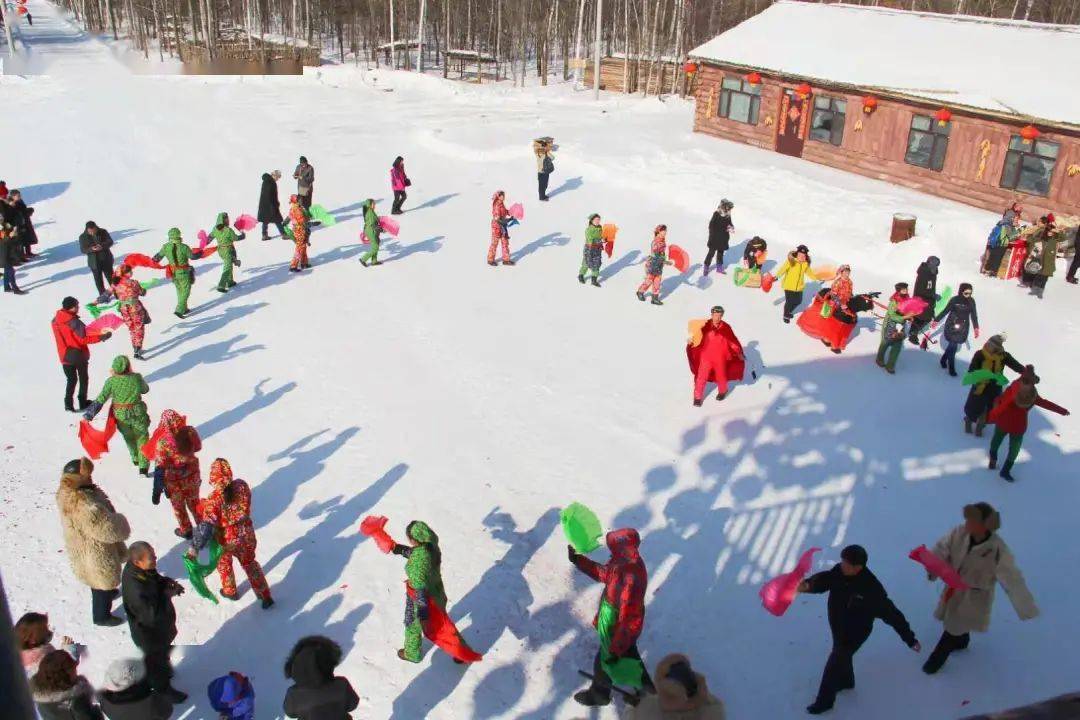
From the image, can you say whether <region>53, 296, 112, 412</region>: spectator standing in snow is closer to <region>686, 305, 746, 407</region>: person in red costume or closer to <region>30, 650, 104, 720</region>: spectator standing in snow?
<region>30, 650, 104, 720</region>: spectator standing in snow

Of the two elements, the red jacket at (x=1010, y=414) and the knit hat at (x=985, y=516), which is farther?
the red jacket at (x=1010, y=414)

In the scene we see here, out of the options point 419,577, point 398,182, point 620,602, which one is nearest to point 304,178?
point 398,182

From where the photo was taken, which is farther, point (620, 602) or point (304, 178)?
point (304, 178)

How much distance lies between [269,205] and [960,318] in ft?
40.2

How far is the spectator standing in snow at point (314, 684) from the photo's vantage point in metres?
4.56

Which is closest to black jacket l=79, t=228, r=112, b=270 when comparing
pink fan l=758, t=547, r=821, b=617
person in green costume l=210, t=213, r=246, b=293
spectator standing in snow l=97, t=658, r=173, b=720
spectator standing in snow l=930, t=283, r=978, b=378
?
person in green costume l=210, t=213, r=246, b=293

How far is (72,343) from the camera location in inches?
386

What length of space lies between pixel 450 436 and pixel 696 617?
3.82 metres

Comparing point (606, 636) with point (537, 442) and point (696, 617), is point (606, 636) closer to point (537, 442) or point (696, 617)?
point (696, 617)

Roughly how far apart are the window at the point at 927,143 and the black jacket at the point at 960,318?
10.3m

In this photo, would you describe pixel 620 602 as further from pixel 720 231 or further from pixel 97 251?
pixel 97 251

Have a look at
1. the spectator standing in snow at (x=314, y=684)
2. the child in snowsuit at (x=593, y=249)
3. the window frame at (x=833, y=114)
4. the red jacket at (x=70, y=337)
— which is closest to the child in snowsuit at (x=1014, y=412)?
the child in snowsuit at (x=593, y=249)

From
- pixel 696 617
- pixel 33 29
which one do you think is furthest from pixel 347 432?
pixel 33 29

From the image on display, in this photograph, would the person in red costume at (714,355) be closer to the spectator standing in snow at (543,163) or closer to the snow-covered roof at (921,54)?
the spectator standing in snow at (543,163)
